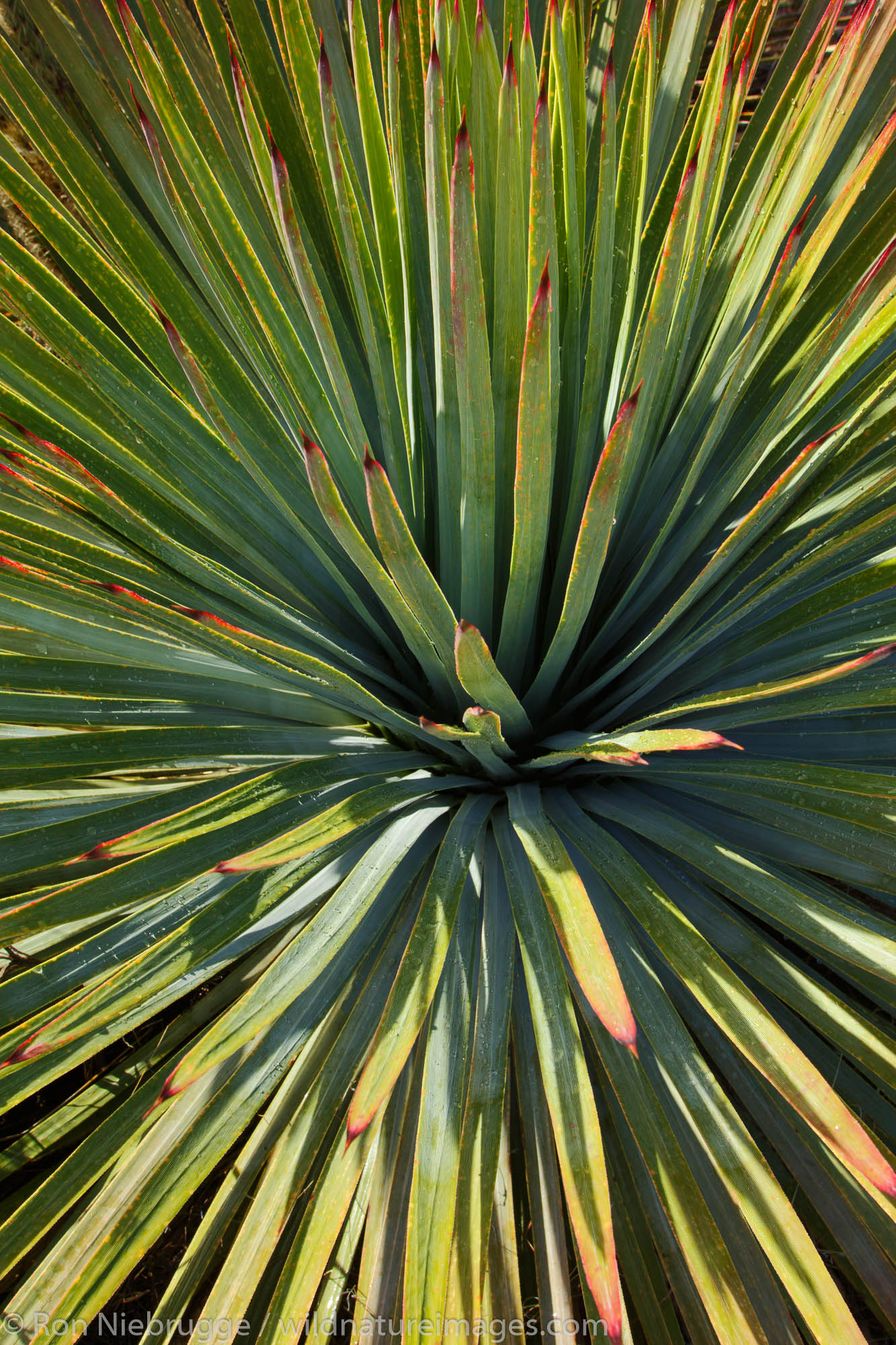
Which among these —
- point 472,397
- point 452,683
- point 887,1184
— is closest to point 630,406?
point 472,397

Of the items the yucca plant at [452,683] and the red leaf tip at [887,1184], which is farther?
the yucca plant at [452,683]

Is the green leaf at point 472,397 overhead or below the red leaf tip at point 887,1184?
overhead

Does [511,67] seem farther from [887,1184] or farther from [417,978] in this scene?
[887,1184]

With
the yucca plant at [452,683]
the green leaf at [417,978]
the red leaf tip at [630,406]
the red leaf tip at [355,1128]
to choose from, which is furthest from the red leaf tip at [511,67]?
the red leaf tip at [355,1128]

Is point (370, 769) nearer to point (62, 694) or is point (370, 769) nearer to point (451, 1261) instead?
point (62, 694)

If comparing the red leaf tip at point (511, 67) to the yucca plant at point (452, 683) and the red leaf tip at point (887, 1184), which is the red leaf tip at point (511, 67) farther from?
the red leaf tip at point (887, 1184)

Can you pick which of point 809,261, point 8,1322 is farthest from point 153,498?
point 8,1322

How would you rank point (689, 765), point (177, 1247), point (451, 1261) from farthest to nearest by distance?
point (177, 1247)
point (689, 765)
point (451, 1261)

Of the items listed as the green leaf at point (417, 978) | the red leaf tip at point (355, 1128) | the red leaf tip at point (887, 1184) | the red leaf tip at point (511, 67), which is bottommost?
the red leaf tip at point (887, 1184)

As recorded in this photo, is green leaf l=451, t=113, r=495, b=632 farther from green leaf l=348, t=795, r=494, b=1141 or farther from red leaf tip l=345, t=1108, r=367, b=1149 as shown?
red leaf tip l=345, t=1108, r=367, b=1149
